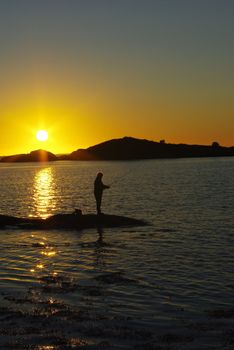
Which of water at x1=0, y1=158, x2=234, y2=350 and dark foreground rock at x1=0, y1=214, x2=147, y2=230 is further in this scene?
dark foreground rock at x1=0, y1=214, x2=147, y2=230

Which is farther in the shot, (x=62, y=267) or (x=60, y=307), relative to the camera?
(x=62, y=267)

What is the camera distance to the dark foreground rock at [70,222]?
96.1ft

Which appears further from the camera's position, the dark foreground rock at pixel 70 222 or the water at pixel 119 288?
the dark foreground rock at pixel 70 222

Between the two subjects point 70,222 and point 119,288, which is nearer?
point 119,288

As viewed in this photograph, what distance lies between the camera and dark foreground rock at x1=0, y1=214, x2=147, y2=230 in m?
29.3

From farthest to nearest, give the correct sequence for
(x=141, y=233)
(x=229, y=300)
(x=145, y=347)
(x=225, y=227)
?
(x=225, y=227) → (x=141, y=233) → (x=229, y=300) → (x=145, y=347)

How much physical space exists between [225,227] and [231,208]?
11515 millimetres

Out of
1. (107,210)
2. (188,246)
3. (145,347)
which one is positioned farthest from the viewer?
(107,210)

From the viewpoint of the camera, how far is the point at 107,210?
42.9 metres

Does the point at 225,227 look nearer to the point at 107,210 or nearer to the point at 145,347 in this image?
the point at 107,210

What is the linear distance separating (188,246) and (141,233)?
15.7 feet

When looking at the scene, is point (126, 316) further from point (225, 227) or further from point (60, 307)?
point (225, 227)

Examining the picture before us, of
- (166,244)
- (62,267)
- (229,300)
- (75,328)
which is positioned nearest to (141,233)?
(166,244)

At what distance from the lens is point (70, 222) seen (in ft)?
97.5
